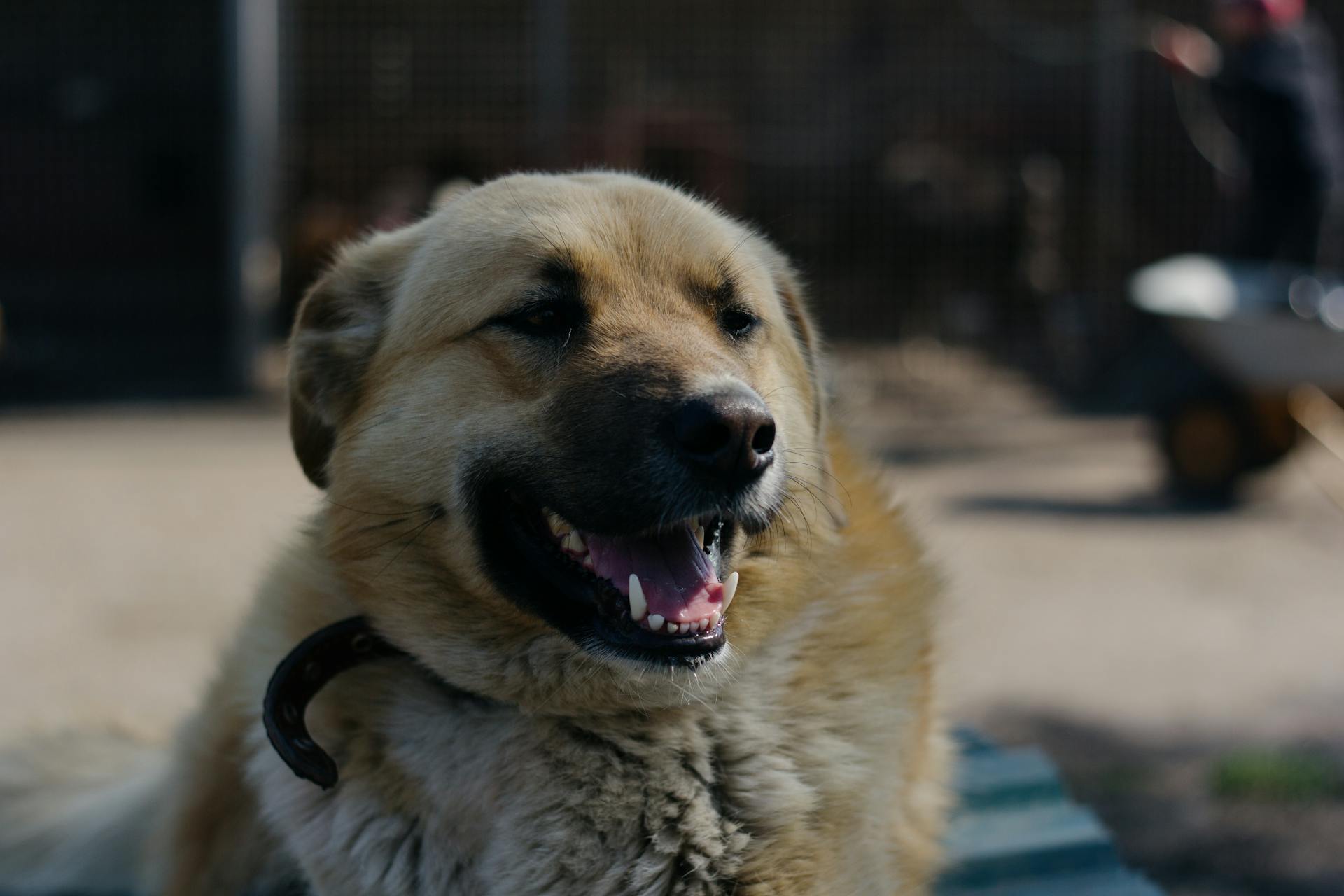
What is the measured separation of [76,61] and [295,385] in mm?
10553

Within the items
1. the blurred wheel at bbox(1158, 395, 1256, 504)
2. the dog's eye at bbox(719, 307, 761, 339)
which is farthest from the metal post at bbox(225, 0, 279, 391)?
the dog's eye at bbox(719, 307, 761, 339)

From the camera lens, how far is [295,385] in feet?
8.21

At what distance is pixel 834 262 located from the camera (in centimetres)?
1110

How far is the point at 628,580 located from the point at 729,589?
18 centimetres

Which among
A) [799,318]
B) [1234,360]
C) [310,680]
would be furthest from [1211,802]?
[1234,360]

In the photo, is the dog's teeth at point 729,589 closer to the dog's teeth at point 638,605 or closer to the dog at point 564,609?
the dog at point 564,609

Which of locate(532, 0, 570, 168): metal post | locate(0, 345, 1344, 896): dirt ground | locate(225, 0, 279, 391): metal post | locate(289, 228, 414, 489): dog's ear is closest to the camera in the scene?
locate(289, 228, 414, 489): dog's ear

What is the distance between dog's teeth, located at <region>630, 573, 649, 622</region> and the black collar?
0.48 metres

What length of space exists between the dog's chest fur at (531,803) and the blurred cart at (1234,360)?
529 cm

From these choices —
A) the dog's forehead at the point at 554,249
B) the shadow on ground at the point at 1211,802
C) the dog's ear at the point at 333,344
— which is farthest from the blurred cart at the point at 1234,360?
the dog's ear at the point at 333,344

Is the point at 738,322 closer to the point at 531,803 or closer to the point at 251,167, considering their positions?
the point at 531,803

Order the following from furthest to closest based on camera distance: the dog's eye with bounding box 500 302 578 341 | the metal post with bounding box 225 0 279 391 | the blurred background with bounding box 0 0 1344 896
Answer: the metal post with bounding box 225 0 279 391, the blurred background with bounding box 0 0 1344 896, the dog's eye with bounding box 500 302 578 341

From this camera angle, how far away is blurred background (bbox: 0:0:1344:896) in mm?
5914

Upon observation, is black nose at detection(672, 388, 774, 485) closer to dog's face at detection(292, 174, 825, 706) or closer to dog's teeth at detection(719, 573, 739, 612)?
dog's face at detection(292, 174, 825, 706)
